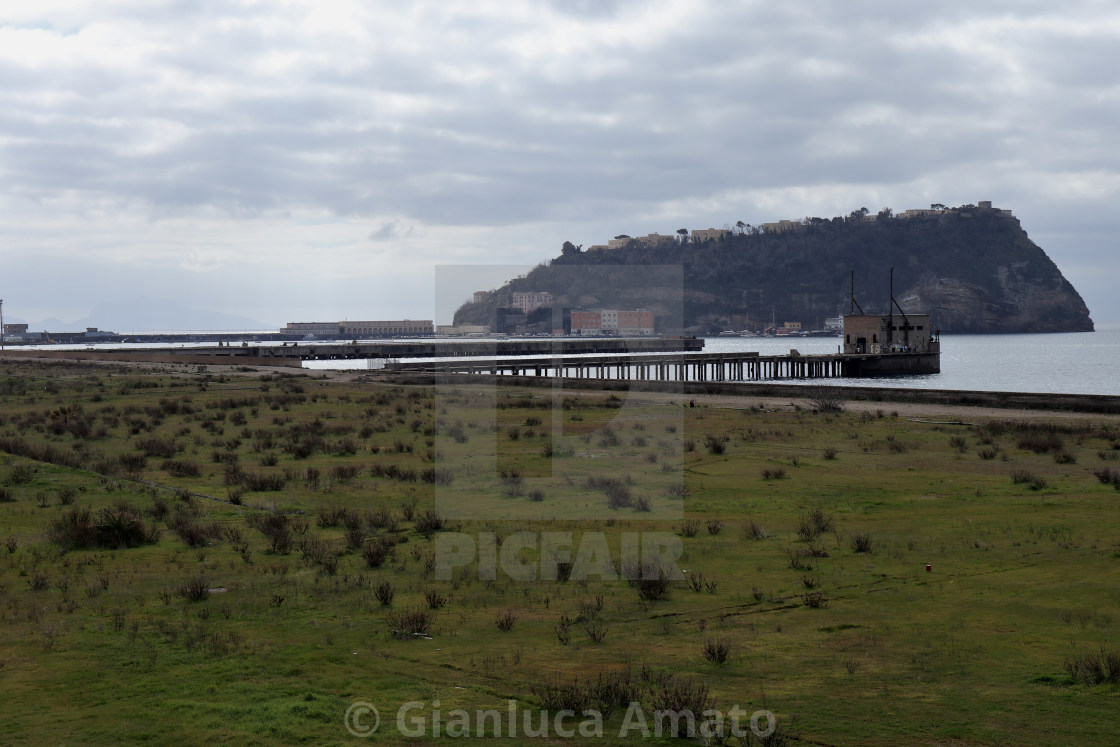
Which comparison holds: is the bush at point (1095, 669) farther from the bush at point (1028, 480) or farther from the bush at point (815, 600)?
the bush at point (1028, 480)

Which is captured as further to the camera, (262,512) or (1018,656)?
(262,512)

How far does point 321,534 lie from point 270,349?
375 ft

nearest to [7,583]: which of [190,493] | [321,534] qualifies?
[321,534]

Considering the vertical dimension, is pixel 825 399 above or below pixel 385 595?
above

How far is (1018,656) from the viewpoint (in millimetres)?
7566

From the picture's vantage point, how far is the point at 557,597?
970cm

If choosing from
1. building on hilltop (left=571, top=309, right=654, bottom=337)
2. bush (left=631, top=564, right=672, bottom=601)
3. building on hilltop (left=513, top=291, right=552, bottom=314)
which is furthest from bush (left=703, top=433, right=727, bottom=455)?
bush (left=631, top=564, right=672, bottom=601)

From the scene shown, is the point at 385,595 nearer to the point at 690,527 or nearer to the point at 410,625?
the point at 410,625

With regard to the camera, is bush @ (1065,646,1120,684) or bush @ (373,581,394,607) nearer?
bush @ (1065,646,1120,684)

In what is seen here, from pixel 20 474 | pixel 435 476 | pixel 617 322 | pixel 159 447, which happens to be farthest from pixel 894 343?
pixel 20 474

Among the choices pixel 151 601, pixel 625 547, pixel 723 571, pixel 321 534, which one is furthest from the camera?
pixel 321 534

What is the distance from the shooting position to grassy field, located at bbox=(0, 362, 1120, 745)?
21.6 feet

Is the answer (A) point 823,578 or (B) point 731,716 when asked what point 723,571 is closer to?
(A) point 823,578

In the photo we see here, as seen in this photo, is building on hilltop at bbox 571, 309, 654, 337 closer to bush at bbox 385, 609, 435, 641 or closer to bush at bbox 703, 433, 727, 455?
bush at bbox 703, 433, 727, 455
